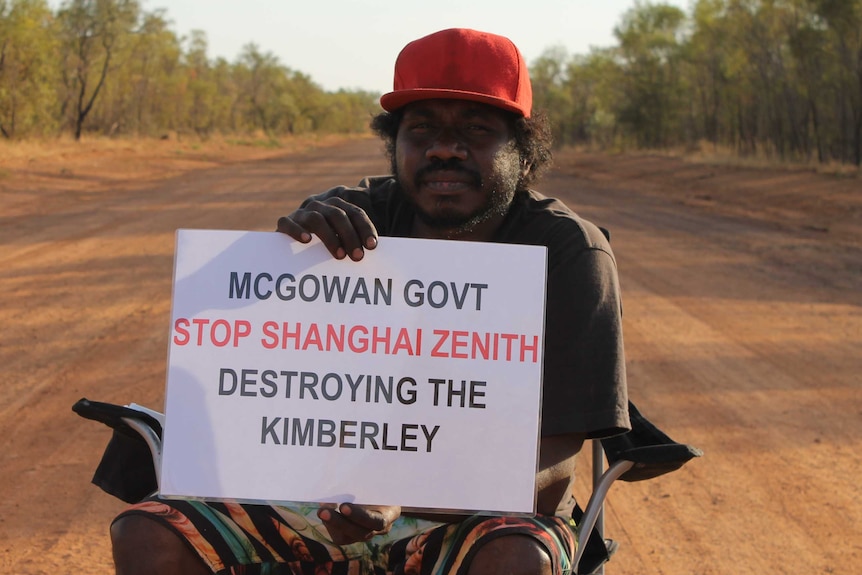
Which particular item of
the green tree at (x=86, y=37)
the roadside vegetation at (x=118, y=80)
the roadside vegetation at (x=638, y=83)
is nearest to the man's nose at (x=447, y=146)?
the roadside vegetation at (x=118, y=80)

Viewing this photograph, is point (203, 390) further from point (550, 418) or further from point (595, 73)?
point (595, 73)

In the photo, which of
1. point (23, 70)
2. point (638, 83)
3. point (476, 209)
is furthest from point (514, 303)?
point (638, 83)

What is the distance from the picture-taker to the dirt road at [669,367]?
3701 millimetres

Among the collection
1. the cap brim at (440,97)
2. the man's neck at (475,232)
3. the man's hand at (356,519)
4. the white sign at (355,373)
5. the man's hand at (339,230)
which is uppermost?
the cap brim at (440,97)

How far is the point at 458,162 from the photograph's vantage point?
2.40 metres

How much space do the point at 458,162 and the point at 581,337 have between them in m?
0.56

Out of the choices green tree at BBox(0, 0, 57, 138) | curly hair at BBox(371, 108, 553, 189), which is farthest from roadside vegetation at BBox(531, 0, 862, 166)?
curly hair at BBox(371, 108, 553, 189)

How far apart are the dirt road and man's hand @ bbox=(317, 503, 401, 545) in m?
1.77

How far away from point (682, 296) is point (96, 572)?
616 cm

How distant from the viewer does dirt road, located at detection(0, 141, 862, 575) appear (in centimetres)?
370

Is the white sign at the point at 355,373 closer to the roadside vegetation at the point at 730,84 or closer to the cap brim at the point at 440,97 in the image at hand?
the cap brim at the point at 440,97

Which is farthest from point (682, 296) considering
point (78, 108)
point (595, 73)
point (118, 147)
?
point (595, 73)

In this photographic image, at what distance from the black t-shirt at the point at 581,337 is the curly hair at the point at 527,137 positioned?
0.95 feet

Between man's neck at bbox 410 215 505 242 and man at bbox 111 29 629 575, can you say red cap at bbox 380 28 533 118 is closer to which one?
man at bbox 111 29 629 575
